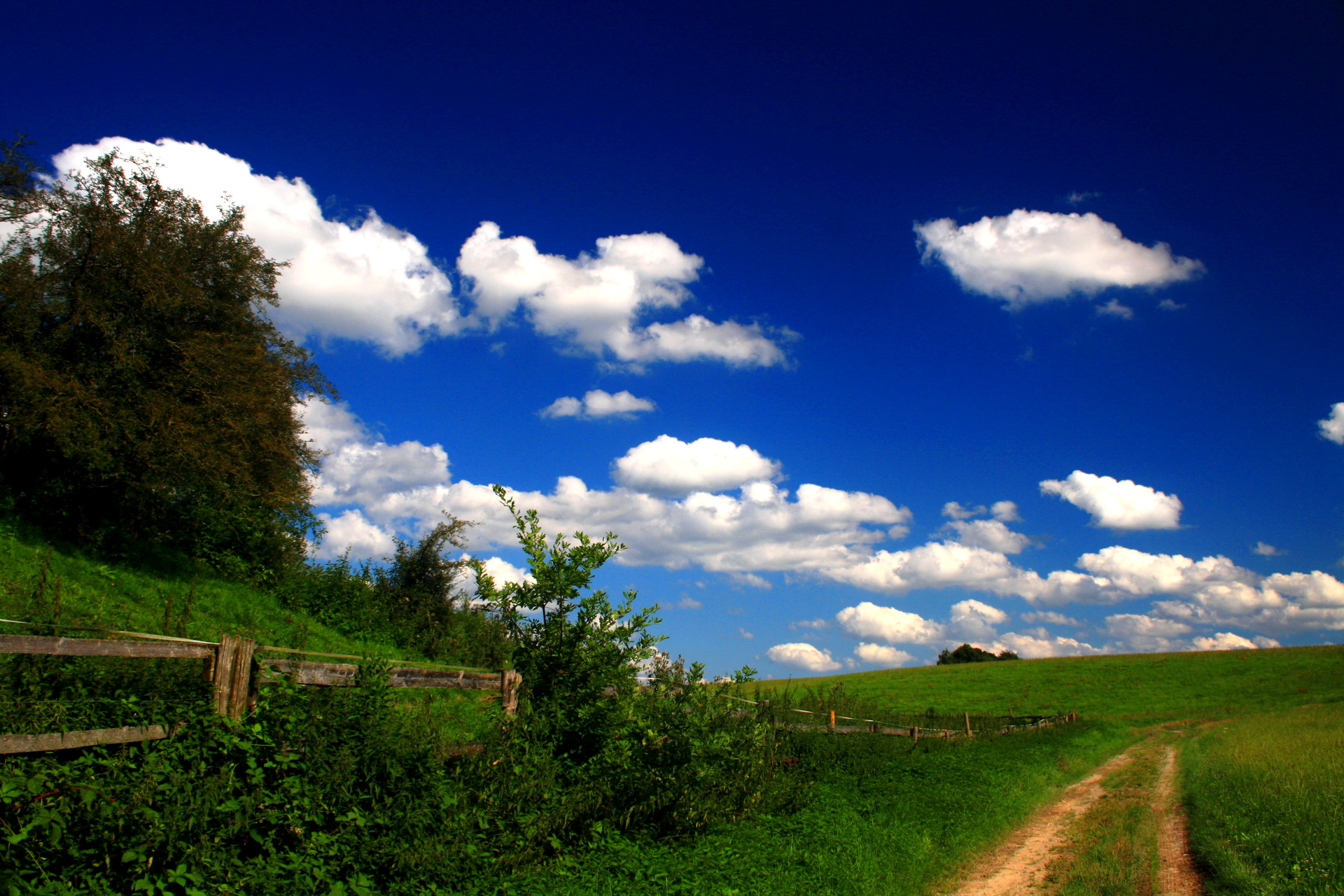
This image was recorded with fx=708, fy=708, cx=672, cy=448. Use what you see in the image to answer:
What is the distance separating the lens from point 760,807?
936 centimetres

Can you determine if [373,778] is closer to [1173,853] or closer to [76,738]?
[76,738]

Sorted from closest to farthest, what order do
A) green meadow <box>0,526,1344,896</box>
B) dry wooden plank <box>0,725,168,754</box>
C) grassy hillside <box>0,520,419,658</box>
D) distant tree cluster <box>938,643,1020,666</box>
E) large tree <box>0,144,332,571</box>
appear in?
dry wooden plank <box>0,725,168,754</box>
green meadow <box>0,526,1344,896</box>
grassy hillside <box>0,520,419,658</box>
large tree <box>0,144,332,571</box>
distant tree cluster <box>938,643,1020,666</box>

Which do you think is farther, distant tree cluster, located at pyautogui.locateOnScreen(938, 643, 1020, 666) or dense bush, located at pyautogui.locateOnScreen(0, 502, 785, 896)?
distant tree cluster, located at pyautogui.locateOnScreen(938, 643, 1020, 666)

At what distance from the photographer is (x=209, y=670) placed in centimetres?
566

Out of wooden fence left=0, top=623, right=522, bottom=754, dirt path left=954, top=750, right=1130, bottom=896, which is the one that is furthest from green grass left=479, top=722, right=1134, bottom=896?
wooden fence left=0, top=623, right=522, bottom=754

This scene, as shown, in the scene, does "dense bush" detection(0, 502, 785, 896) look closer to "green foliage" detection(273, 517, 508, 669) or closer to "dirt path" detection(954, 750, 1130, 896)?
"dirt path" detection(954, 750, 1130, 896)

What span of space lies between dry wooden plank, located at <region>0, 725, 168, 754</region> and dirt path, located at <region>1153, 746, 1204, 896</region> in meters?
9.66

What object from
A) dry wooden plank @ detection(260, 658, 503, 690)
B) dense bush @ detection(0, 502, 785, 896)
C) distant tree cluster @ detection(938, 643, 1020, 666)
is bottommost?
distant tree cluster @ detection(938, 643, 1020, 666)

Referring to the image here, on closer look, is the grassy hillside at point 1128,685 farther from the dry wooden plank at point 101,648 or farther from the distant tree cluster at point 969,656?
the dry wooden plank at point 101,648

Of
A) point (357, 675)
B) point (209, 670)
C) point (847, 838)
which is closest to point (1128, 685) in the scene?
point (847, 838)

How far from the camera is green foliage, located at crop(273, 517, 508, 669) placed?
20.1m

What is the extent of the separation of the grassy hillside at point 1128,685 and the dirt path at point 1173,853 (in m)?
27.2

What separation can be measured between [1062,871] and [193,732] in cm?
908

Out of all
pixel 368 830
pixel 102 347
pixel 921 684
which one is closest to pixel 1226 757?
pixel 368 830
